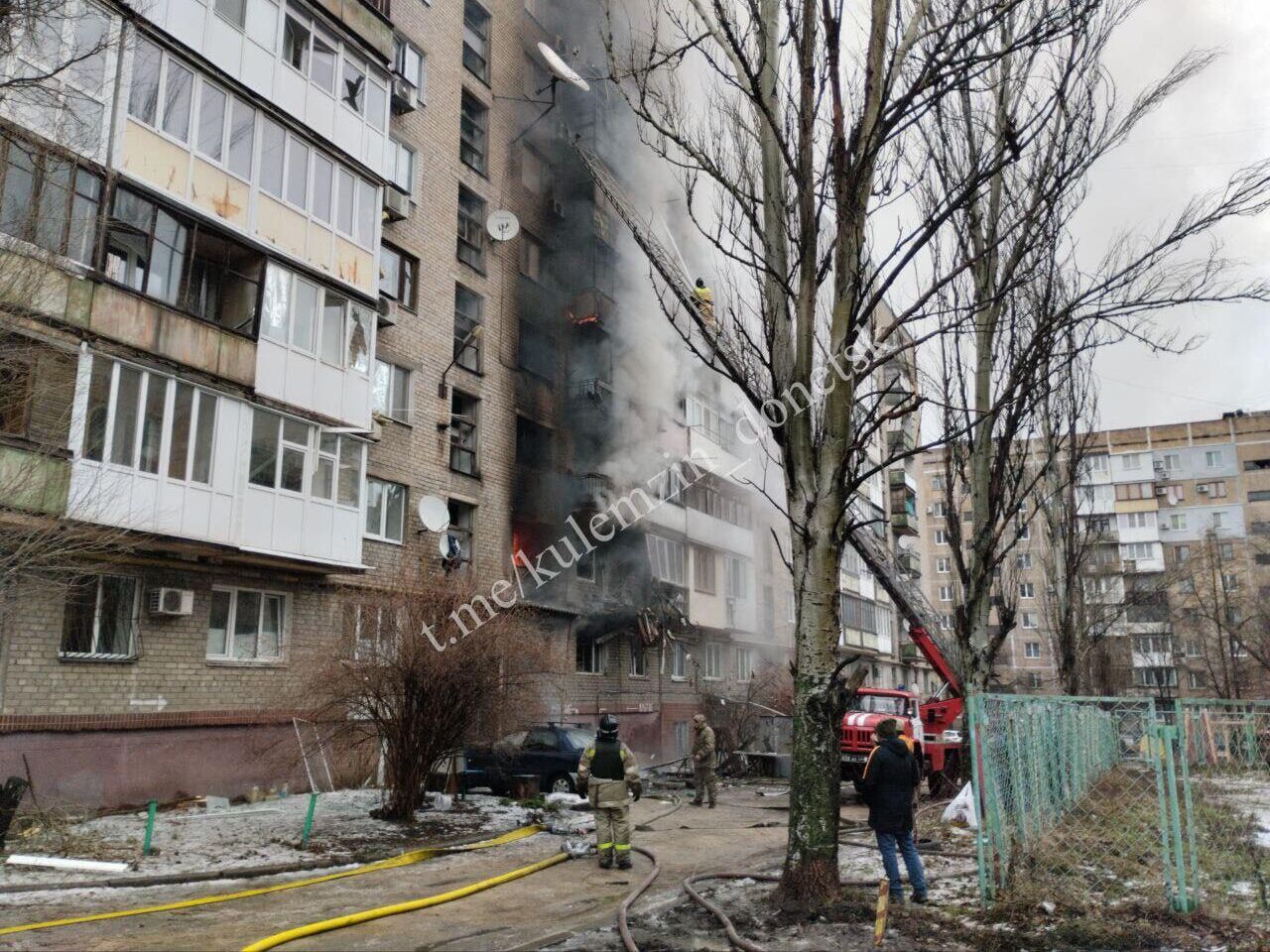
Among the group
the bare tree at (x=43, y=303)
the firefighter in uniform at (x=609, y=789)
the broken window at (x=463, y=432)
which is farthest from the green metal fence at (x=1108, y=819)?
the broken window at (x=463, y=432)

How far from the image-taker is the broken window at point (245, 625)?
53.0ft

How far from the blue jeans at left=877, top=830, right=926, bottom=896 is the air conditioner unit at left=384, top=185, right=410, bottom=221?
1751 centimetres

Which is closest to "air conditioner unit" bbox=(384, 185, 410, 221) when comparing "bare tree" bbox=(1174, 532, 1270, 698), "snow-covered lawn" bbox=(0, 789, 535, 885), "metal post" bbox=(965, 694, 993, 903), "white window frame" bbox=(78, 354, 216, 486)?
"white window frame" bbox=(78, 354, 216, 486)

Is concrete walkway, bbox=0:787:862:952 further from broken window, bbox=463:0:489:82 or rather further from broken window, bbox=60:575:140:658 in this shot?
broken window, bbox=463:0:489:82

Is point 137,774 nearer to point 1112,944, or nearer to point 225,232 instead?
point 225,232

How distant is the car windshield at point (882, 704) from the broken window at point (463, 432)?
1081cm

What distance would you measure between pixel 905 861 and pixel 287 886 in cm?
572

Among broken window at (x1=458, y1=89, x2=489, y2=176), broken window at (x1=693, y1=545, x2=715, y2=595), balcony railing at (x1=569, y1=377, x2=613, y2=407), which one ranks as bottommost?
broken window at (x1=693, y1=545, x2=715, y2=595)

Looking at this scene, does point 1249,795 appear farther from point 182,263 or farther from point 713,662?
point 713,662

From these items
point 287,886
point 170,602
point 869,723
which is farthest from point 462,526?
point 287,886

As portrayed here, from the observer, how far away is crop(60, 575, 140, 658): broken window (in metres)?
13.8

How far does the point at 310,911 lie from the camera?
7.92 m

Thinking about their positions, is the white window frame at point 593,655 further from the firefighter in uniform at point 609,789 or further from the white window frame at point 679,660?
the firefighter in uniform at point 609,789

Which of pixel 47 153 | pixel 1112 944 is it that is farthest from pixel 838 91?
pixel 47 153
